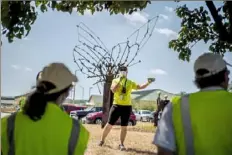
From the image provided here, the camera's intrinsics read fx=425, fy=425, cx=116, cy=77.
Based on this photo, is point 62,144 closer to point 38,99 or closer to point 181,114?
point 38,99

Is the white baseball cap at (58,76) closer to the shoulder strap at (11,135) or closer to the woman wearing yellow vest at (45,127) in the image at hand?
the woman wearing yellow vest at (45,127)

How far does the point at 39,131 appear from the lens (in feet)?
8.31

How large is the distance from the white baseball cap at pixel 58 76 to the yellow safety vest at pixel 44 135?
0.13 metres

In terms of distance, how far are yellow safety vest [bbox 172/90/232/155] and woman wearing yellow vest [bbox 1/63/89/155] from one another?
0.62 m

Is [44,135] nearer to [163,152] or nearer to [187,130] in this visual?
[163,152]

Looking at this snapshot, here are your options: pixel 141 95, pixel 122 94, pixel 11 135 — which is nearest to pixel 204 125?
pixel 11 135

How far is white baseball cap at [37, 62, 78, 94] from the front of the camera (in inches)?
104

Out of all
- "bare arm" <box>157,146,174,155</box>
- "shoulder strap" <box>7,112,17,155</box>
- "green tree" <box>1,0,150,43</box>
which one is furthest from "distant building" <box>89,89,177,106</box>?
"shoulder strap" <box>7,112,17,155</box>

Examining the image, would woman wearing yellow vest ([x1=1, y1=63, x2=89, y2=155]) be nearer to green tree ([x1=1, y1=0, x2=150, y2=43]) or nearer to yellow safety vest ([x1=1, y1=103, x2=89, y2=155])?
yellow safety vest ([x1=1, y1=103, x2=89, y2=155])

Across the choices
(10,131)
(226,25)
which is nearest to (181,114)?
(10,131)

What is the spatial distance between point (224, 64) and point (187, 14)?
350 cm

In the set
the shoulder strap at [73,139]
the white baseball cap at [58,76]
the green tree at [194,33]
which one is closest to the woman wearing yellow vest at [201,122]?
the shoulder strap at [73,139]

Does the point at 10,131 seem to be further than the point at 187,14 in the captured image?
No

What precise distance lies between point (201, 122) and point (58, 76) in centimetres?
96
